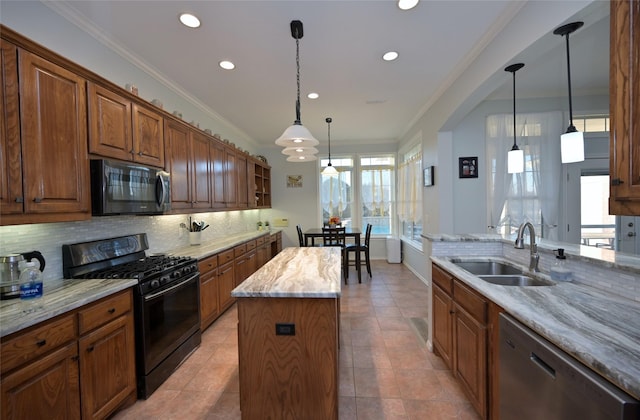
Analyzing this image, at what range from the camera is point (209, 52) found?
2576mm

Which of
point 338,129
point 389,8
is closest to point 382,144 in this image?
point 338,129

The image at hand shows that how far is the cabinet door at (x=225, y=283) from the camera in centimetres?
321

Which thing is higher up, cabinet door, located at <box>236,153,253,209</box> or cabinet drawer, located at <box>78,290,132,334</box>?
cabinet door, located at <box>236,153,253,209</box>

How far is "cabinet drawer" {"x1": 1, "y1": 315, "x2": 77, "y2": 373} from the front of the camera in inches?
46.4

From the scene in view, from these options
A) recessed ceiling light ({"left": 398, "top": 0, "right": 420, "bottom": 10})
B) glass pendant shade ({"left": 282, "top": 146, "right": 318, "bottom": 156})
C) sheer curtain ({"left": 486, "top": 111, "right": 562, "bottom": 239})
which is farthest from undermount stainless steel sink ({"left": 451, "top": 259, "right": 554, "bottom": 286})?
recessed ceiling light ({"left": 398, "top": 0, "right": 420, "bottom": 10})

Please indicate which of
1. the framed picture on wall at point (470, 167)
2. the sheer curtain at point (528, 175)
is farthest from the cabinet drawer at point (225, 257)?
the sheer curtain at point (528, 175)

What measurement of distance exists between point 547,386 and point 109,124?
3035 mm

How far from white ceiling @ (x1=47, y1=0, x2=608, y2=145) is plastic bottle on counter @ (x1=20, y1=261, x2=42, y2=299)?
1.92m

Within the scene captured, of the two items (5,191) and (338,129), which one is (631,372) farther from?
(338,129)

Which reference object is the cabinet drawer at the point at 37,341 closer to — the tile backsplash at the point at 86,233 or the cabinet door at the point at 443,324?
the tile backsplash at the point at 86,233

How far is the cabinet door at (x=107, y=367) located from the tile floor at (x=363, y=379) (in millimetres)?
207

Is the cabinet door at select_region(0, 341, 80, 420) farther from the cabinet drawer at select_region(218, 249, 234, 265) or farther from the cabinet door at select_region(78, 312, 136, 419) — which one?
the cabinet drawer at select_region(218, 249, 234, 265)

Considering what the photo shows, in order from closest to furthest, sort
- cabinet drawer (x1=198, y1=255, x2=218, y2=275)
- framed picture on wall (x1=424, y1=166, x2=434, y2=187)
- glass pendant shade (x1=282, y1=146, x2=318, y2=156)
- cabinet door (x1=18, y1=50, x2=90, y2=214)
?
cabinet door (x1=18, y1=50, x2=90, y2=214) → glass pendant shade (x1=282, y1=146, x2=318, y2=156) → cabinet drawer (x1=198, y1=255, x2=218, y2=275) → framed picture on wall (x1=424, y1=166, x2=434, y2=187)

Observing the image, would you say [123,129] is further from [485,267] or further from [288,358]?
[485,267]
